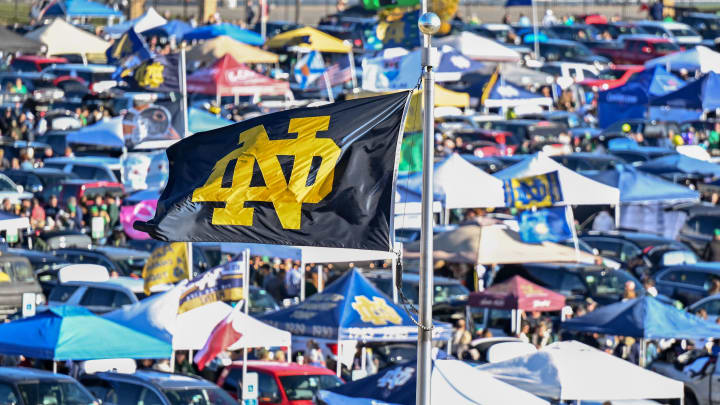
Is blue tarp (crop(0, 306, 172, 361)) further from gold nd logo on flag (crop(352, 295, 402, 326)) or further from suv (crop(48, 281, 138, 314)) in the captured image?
suv (crop(48, 281, 138, 314))

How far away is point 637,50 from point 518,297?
104ft

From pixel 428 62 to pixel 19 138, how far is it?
2988 cm

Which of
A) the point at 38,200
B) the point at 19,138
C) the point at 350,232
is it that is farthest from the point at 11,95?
the point at 350,232

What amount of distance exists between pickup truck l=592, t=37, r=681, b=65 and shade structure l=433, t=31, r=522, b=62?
339 inches

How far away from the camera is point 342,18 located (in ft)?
199

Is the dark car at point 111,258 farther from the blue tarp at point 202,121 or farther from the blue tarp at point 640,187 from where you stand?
the blue tarp at point 640,187

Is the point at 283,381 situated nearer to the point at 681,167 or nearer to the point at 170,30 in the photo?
the point at 681,167

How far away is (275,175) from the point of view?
1221 centimetres

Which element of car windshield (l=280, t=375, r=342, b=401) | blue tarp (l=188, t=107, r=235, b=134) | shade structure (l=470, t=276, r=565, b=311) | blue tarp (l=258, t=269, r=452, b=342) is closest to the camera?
car windshield (l=280, t=375, r=342, b=401)

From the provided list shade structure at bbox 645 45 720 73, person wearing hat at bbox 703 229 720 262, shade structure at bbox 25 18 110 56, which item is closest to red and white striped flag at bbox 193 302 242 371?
person wearing hat at bbox 703 229 720 262

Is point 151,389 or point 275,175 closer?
point 275,175

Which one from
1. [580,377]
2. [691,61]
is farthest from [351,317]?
[691,61]

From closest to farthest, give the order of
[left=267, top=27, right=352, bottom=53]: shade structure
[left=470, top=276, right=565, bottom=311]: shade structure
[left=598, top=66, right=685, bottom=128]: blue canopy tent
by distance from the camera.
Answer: [left=470, top=276, right=565, bottom=311]: shade structure < [left=598, top=66, right=685, bottom=128]: blue canopy tent < [left=267, top=27, right=352, bottom=53]: shade structure

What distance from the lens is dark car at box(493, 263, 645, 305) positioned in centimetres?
2739
